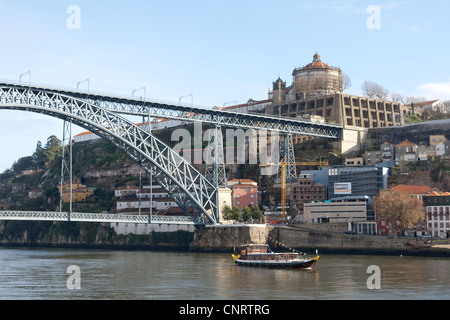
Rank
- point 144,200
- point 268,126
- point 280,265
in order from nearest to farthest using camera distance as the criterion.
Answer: point 280,265 → point 268,126 → point 144,200

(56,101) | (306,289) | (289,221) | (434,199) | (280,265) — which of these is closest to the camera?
(306,289)

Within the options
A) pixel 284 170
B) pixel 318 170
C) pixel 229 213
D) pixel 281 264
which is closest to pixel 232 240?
pixel 229 213

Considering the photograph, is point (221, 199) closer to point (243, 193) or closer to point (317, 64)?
point (243, 193)

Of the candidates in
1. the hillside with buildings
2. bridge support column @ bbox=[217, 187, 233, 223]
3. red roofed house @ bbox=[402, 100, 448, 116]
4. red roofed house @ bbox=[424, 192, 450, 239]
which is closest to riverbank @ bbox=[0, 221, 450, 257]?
bridge support column @ bbox=[217, 187, 233, 223]

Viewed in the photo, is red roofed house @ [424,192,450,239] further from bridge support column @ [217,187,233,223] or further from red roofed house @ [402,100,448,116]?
red roofed house @ [402,100,448,116]

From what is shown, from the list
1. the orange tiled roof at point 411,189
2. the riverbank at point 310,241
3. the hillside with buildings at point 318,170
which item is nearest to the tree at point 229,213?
the riverbank at point 310,241
